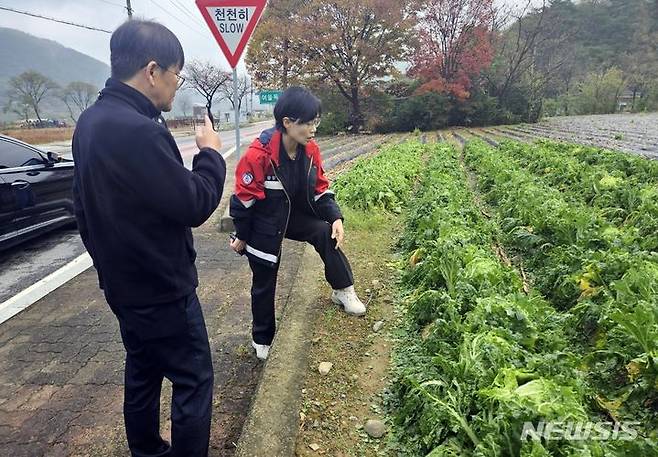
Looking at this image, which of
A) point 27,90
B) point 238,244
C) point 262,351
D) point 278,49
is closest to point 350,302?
point 262,351

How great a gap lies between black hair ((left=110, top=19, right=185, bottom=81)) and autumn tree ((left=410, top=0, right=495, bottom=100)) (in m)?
28.1

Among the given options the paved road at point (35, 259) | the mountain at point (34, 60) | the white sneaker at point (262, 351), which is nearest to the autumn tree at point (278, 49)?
the paved road at point (35, 259)

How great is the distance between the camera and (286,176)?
305cm

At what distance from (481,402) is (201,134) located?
1.73 meters

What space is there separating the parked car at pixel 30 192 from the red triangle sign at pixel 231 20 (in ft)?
9.43

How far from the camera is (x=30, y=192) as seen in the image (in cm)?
561

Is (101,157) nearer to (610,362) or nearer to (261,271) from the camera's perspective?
(261,271)

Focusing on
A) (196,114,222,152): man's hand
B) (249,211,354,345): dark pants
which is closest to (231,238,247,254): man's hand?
(249,211,354,345): dark pants

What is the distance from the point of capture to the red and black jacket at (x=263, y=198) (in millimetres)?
2943

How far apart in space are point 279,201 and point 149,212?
1360 mm

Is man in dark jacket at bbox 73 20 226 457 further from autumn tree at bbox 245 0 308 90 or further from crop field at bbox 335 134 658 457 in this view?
autumn tree at bbox 245 0 308 90

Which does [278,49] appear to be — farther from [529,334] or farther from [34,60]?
[34,60]

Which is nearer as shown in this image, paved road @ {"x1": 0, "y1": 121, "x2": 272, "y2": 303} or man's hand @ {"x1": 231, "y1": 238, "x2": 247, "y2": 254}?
man's hand @ {"x1": 231, "y1": 238, "x2": 247, "y2": 254}

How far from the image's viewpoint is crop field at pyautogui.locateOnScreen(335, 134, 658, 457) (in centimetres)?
190
